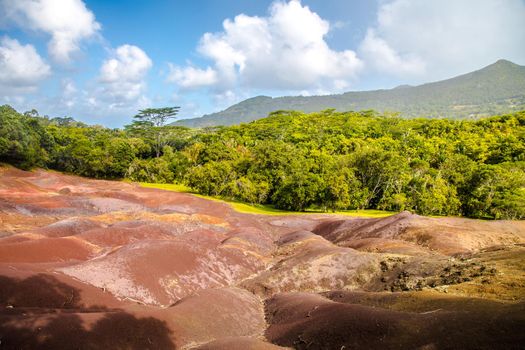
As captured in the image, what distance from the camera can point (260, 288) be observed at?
21.8 m

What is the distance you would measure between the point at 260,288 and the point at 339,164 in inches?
1507

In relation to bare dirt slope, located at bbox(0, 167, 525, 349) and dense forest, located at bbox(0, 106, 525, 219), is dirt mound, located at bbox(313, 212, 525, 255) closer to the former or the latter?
bare dirt slope, located at bbox(0, 167, 525, 349)

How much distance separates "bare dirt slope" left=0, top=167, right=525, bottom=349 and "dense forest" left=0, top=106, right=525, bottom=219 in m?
17.0

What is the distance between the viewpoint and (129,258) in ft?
68.8

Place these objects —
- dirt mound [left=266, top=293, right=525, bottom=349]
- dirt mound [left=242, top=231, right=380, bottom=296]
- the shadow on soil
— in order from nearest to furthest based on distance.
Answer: dirt mound [left=266, top=293, right=525, bottom=349] → the shadow on soil → dirt mound [left=242, top=231, right=380, bottom=296]

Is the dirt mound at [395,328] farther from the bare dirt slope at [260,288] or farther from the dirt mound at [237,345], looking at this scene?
the dirt mound at [237,345]

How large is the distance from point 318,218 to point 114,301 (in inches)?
1290

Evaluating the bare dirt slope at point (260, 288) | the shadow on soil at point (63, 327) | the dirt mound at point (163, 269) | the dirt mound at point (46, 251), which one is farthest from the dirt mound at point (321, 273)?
the dirt mound at point (46, 251)

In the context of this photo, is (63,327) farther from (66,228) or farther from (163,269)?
(66,228)

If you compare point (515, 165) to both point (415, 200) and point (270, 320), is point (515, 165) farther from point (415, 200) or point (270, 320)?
point (270, 320)

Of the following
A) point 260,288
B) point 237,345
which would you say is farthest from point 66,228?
point 237,345

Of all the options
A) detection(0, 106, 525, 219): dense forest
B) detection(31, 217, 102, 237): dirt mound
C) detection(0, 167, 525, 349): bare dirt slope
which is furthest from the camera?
detection(0, 106, 525, 219): dense forest

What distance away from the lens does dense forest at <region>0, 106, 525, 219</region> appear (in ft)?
170

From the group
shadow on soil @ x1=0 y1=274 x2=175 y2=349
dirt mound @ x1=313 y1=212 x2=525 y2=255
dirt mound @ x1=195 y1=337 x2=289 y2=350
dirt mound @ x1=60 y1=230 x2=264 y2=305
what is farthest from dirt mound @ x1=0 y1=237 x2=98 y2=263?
dirt mound @ x1=313 y1=212 x2=525 y2=255
